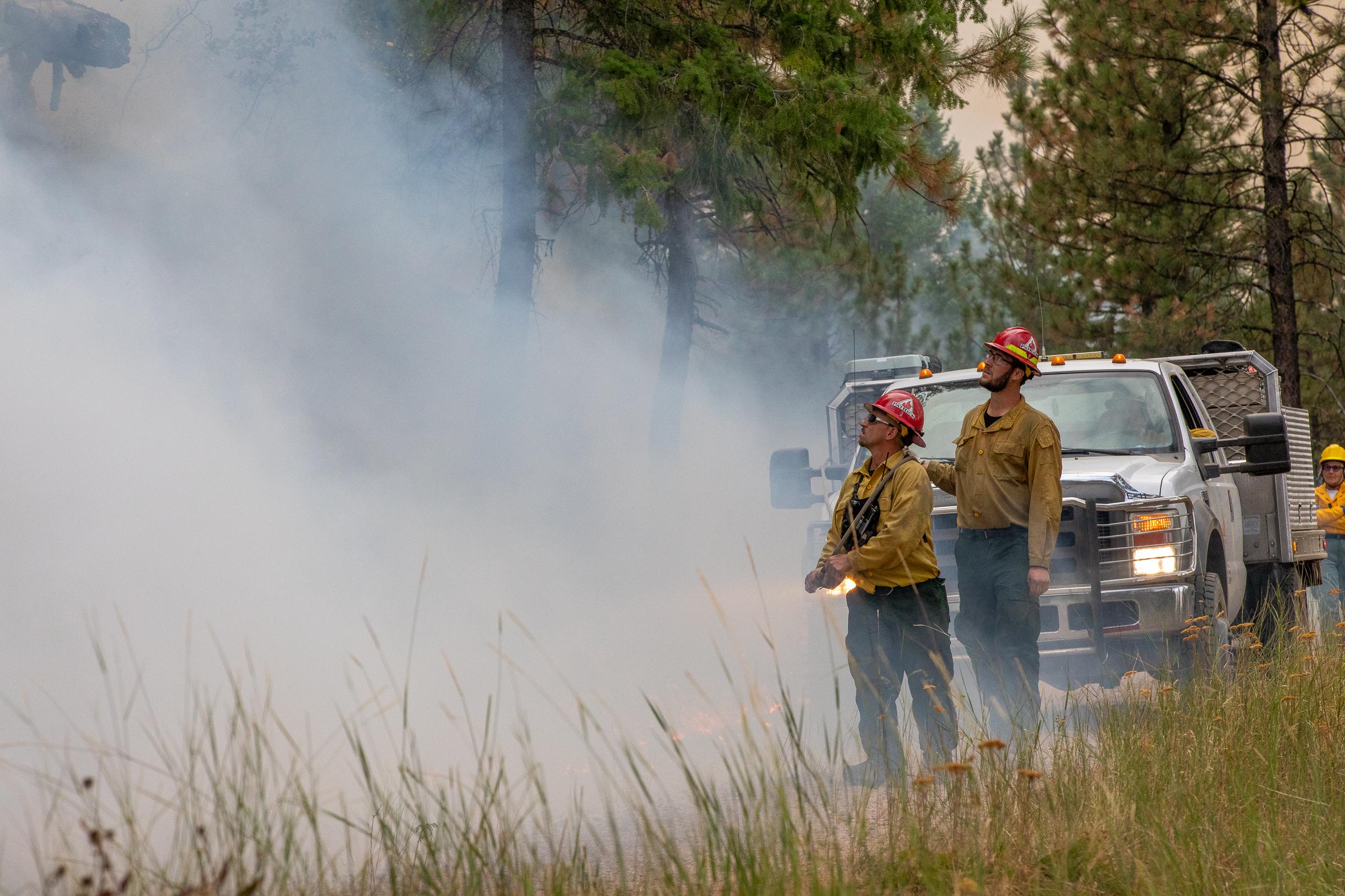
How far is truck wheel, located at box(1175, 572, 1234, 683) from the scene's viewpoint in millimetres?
6598

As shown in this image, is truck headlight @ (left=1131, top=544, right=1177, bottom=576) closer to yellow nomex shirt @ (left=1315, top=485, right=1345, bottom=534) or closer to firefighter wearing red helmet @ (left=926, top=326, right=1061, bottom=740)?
firefighter wearing red helmet @ (left=926, top=326, right=1061, bottom=740)

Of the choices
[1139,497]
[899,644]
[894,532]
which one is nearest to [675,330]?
[1139,497]

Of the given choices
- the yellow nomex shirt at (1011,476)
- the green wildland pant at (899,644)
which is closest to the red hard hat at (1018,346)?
the yellow nomex shirt at (1011,476)

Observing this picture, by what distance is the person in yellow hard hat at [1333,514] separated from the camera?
12.0 meters

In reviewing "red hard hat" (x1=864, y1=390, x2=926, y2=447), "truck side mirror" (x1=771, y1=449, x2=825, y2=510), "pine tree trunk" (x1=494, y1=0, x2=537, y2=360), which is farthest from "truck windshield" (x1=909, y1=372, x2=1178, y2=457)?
"pine tree trunk" (x1=494, y1=0, x2=537, y2=360)

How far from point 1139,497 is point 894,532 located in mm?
1821

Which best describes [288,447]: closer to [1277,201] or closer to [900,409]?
[900,409]

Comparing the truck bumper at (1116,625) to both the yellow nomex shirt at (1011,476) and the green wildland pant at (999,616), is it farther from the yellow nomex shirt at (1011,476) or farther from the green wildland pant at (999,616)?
the yellow nomex shirt at (1011,476)

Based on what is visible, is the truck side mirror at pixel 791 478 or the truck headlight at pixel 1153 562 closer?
the truck headlight at pixel 1153 562

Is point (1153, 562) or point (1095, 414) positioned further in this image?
point (1095, 414)

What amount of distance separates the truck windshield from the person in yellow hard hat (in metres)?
4.88

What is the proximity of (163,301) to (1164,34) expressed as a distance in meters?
13.3

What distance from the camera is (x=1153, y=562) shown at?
22.5 ft

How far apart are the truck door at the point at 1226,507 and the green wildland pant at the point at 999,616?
6.18ft
